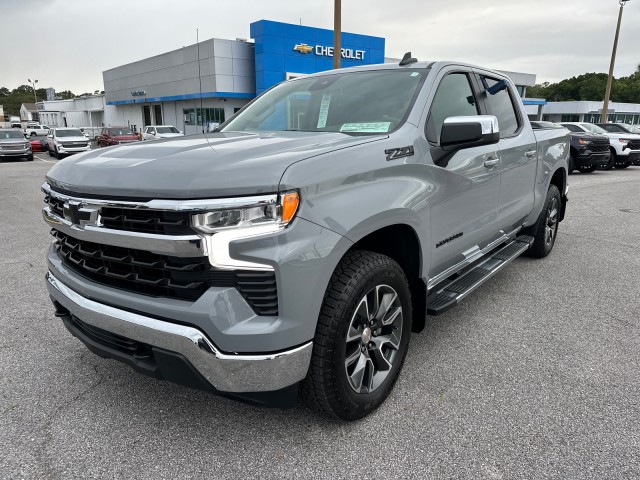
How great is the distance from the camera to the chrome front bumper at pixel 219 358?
1974 mm

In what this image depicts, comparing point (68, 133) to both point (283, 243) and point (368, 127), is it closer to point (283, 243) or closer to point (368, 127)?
point (368, 127)

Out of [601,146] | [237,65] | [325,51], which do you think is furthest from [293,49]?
[601,146]

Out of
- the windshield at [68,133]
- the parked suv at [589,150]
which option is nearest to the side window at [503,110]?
the parked suv at [589,150]

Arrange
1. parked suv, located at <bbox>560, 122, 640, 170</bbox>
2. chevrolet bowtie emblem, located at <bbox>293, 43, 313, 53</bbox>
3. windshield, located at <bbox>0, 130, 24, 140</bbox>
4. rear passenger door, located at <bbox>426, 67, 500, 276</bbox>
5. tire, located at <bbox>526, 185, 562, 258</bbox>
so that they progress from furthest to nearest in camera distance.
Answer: chevrolet bowtie emblem, located at <bbox>293, 43, 313, 53</bbox> < windshield, located at <bbox>0, 130, 24, 140</bbox> < parked suv, located at <bbox>560, 122, 640, 170</bbox> < tire, located at <bbox>526, 185, 562, 258</bbox> < rear passenger door, located at <bbox>426, 67, 500, 276</bbox>

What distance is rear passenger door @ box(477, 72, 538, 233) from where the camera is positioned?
3.93m

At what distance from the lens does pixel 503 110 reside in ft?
14.0

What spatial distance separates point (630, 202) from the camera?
10.0 meters

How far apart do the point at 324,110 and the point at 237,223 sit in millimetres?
1619

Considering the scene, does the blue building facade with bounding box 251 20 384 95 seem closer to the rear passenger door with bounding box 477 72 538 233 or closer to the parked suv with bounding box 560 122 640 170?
the parked suv with bounding box 560 122 640 170

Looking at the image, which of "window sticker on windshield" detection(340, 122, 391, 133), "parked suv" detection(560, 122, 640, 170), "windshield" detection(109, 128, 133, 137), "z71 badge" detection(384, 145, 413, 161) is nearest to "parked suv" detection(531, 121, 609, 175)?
"parked suv" detection(560, 122, 640, 170)

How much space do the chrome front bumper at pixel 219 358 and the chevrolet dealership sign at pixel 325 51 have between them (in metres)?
32.3

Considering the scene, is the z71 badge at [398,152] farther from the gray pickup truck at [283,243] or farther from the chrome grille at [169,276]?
the chrome grille at [169,276]

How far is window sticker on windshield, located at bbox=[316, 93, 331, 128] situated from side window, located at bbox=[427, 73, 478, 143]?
27.1 inches

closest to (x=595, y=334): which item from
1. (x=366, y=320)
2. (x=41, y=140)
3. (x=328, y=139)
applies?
(x=366, y=320)
